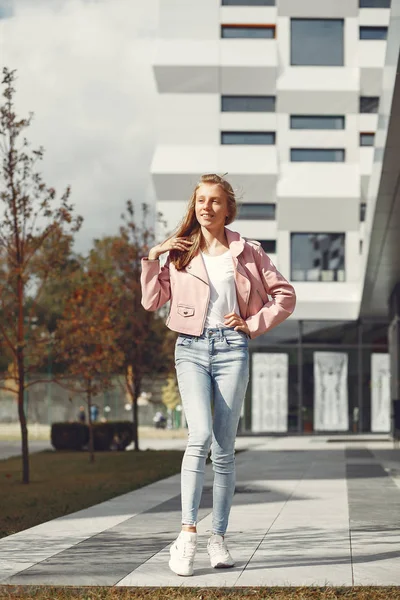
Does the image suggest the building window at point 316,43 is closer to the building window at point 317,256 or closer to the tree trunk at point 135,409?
the building window at point 317,256

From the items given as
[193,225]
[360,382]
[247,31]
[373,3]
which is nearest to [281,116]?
[247,31]

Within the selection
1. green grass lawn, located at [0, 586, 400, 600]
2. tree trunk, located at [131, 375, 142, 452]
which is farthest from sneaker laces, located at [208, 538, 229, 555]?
tree trunk, located at [131, 375, 142, 452]

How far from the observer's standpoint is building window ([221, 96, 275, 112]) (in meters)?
41.6

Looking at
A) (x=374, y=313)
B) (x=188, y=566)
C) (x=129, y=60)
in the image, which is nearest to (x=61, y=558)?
A: (x=188, y=566)

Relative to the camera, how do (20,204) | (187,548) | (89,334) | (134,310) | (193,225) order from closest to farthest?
1. (187,548)
2. (193,225)
3. (20,204)
4. (89,334)
5. (134,310)

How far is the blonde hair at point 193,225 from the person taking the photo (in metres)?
6.06

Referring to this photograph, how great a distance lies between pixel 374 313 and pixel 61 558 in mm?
31089

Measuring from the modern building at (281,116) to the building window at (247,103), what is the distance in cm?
4

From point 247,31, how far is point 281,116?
3.58m

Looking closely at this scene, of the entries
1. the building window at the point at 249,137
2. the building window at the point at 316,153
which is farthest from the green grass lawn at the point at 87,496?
the building window at the point at 316,153

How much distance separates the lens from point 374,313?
3691 cm

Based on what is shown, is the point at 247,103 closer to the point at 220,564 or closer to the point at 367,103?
the point at 367,103

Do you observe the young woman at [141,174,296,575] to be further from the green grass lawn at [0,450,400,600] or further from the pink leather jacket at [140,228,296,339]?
the green grass lawn at [0,450,400,600]

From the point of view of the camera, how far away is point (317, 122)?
41344 millimetres
